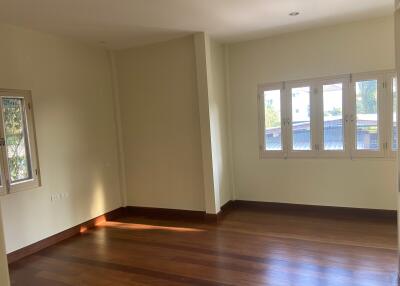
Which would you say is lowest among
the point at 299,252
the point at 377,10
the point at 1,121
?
the point at 299,252

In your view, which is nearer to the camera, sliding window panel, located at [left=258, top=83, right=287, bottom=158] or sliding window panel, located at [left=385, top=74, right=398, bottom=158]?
sliding window panel, located at [left=385, top=74, right=398, bottom=158]

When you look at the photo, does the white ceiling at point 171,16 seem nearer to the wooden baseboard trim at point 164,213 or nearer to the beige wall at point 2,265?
the beige wall at point 2,265

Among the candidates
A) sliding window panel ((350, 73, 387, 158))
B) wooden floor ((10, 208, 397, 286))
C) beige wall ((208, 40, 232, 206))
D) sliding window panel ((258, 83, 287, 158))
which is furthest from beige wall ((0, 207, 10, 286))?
sliding window panel ((350, 73, 387, 158))

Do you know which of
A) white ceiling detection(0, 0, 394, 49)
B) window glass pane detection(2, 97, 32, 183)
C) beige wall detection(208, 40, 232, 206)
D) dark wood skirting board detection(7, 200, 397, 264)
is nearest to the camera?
white ceiling detection(0, 0, 394, 49)

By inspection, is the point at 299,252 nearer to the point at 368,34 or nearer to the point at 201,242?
the point at 201,242

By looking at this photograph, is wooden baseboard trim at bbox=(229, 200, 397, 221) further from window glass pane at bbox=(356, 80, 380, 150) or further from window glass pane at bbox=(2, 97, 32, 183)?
window glass pane at bbox=(2, 97, 32, 183)

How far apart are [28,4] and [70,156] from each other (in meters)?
2.00

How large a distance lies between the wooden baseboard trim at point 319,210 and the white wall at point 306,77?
0.07m

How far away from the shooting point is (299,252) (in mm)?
3406

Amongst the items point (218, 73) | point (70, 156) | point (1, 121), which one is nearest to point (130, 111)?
point (70, 156)

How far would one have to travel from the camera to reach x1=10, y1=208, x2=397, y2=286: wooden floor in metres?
2.93

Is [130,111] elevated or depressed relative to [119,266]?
elevated

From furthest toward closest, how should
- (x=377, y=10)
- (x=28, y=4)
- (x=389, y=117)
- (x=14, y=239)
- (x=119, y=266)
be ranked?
1. (x=389, y=117)
2. (x=377, y=10)
3. (x=14, y=239)
4. (x=119, y=266)
5. (x=28, y=4)

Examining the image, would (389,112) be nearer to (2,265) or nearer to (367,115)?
(367,115)
